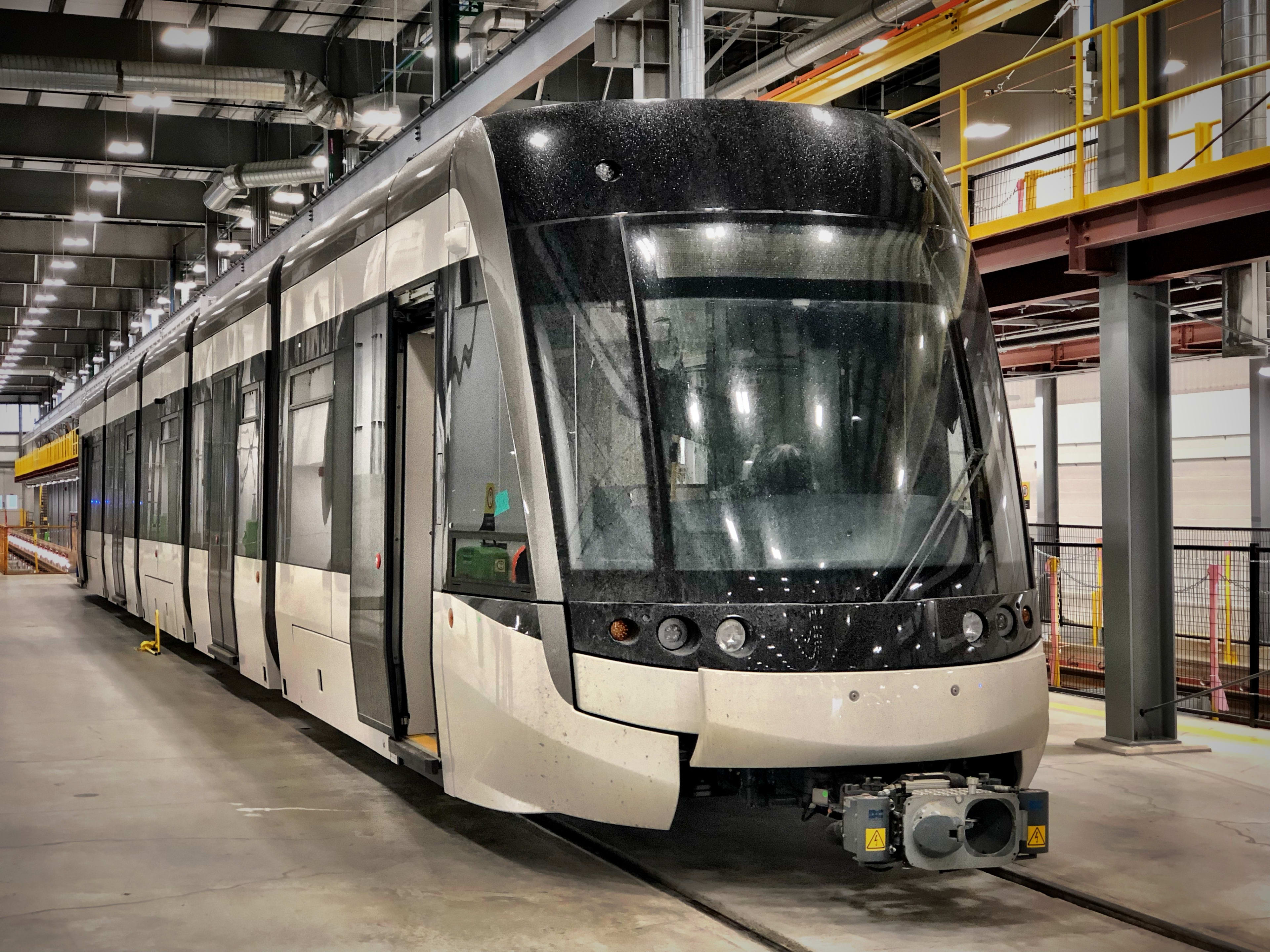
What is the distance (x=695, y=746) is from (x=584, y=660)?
58cm

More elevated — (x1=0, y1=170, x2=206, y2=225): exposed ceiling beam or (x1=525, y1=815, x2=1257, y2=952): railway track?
(x1=0, y1=170, x2=206, y2=225): exposed ceiling beam

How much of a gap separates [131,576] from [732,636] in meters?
14.2

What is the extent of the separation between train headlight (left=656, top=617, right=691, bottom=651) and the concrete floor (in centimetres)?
113

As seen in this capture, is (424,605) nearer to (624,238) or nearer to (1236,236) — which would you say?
(624,238)

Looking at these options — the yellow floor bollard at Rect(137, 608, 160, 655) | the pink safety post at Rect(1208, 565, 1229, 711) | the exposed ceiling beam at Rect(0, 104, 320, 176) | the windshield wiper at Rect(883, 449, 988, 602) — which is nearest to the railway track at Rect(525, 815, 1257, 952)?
the windshield wiper at Rect(883, 449, 988, 602)

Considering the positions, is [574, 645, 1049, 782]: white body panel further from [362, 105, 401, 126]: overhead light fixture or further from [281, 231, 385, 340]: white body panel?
[362, 105, 401, 126]: overhead light fixture

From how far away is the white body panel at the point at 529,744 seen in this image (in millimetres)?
5598

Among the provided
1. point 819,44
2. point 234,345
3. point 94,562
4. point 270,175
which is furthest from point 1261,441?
point 94,562

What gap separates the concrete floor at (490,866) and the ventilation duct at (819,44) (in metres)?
10.5

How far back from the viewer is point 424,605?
23.9 ft

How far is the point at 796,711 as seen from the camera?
549 centimetres

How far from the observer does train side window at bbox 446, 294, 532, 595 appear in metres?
6.00

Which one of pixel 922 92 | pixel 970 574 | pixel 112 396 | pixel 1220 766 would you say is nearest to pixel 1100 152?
pixel 1220 766

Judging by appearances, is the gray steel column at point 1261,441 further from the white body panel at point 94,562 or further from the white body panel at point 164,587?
the white body panel at point 94,562
